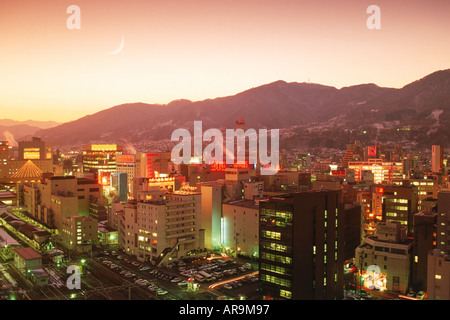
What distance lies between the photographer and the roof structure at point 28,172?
132 feet

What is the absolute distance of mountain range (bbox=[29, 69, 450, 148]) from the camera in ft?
271

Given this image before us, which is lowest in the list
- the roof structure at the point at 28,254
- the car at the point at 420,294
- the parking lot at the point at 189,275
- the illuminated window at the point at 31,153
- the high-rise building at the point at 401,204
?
the car at the point at 420,294

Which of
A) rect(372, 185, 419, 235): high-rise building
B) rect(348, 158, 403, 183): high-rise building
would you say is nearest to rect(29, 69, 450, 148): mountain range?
rect(348, 158, 403, 183): high-rise building

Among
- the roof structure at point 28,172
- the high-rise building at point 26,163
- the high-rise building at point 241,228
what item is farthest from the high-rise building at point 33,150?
the high-rise building at point 241,228

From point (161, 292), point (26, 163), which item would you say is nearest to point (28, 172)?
point (26, 163)

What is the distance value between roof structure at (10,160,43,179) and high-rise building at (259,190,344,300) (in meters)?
33.4

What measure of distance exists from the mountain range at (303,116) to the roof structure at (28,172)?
168ft

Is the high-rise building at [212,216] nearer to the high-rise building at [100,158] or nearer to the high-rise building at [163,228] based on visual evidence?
the high-rise building at [163,228]

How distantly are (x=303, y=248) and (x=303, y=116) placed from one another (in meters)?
116

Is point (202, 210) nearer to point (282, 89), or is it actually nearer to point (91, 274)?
point (91, 274)

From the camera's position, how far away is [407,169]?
44562 millimetres

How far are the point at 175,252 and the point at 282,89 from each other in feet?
411

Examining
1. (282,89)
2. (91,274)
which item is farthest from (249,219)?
(282,89)

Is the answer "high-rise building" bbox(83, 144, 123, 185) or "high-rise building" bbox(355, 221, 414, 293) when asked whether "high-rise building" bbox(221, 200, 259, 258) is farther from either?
"high-rise building" bbox(83, 144, 123, 185)
